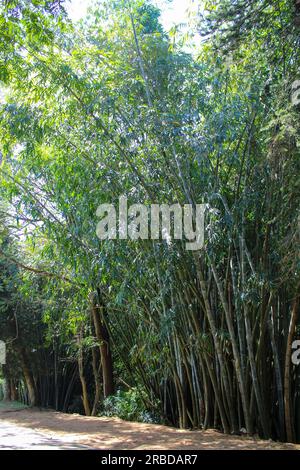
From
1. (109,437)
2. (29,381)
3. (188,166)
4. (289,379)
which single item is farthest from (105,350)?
(188,166)

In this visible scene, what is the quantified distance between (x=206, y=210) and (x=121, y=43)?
2431 millimetres

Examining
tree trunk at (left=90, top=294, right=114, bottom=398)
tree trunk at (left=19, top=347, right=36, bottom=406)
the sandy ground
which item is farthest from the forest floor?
tree trunk at (left=19, top=347, right=36, bottom=406)

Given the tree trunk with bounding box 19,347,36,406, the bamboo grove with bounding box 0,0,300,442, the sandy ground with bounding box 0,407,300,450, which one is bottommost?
the sandy ground with bounding box 0,407,300,450

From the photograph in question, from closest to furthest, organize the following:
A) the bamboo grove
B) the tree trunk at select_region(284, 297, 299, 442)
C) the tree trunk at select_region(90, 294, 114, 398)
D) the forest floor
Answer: the bamboo grove → the forest floor → the tree trunk at select_region(284, 297, 299, 442) → the tree trunk at select_region(90, 294, 114, 398)

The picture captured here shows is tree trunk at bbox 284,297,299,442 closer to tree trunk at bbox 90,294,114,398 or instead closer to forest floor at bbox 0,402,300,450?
forest floor at bbox 0,402,300,450

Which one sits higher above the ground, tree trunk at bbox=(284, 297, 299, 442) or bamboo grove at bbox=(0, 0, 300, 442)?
bamboo grove at bbox=(0, 0, 300, 442)

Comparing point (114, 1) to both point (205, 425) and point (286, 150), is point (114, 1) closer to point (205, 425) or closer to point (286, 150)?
point (286, 150)

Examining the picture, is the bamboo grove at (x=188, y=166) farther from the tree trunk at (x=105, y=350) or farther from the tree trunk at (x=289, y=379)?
the tree trunk at (x=105, y=350)

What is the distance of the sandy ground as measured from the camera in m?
5.32

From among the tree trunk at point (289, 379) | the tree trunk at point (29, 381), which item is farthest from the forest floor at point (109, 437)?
the tree trunk at point (29, 381)

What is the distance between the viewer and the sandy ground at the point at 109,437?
5.32 m

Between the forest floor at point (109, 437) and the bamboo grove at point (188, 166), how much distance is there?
1.64 ft

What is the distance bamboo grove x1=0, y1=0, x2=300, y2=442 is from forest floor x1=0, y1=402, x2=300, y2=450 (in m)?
0.50

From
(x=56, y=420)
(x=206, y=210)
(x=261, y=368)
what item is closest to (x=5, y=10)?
(x=206, y=210)
